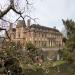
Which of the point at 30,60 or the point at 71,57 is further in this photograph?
the point at 71,57

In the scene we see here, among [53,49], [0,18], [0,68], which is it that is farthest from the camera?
[53,49]

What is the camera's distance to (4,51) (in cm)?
976

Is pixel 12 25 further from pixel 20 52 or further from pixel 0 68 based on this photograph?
pixel 0 68

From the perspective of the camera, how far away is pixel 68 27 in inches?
1665

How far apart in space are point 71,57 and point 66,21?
651cm

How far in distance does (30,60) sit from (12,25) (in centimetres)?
143

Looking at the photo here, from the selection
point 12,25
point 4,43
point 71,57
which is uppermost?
point 12,25

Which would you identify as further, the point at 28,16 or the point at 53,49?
the point at 53,49

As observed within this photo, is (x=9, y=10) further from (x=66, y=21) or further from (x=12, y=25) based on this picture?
(x=66, y=21)

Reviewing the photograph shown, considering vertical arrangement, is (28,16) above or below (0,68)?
above

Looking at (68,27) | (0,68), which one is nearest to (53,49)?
(68,27)

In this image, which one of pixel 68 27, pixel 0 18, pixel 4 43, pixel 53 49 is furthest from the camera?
pixel 53 49

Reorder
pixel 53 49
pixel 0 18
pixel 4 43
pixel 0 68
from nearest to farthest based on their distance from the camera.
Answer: pixel 0 18
pixel 4 43
pixel 0 68
pixel 53 49

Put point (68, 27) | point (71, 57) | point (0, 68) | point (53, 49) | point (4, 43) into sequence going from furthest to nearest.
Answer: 1. point (53, 49)
2. point (68, 27)
3. point (71, 57)
4. point (0, 68)
5. point (4, 43)
